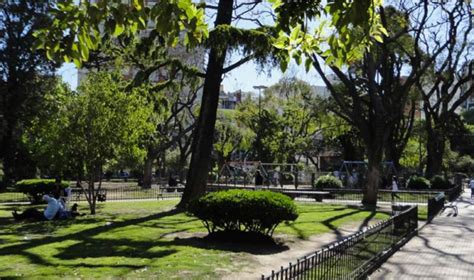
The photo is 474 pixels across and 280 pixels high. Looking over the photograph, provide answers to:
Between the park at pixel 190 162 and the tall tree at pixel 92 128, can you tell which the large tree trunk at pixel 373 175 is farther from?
the tall tree at pixel 92 128

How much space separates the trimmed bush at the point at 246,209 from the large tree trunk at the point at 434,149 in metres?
36.0

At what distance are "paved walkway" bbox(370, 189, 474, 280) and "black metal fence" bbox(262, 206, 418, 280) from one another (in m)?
0.27

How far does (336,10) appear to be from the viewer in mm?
3881

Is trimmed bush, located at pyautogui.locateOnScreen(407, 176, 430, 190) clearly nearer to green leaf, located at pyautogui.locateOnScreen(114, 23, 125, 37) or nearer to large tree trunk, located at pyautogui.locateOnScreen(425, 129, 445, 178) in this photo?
large tree trunk, located at pyautogui.locateOnScreen(425, 129, 445, 178)

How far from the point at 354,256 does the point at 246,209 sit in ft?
10.9

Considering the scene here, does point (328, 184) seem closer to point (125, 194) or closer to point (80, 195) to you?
point (125, 194)

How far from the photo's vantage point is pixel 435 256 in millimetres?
13273

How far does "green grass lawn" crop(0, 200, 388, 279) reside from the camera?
961cm

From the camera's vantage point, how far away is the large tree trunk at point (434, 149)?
152 ft

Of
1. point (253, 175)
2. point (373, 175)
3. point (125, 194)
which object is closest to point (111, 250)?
point (373, 175)

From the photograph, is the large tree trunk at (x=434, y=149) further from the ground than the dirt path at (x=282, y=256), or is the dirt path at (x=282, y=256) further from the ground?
the large tree trunk at (x=434, y=149)

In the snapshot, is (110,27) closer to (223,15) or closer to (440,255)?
(440,255)

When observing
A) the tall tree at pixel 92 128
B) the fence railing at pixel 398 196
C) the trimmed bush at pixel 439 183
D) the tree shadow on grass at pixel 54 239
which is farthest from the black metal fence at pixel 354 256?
the trimmed bush at pixel 439 183

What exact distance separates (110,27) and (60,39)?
1.50ft
